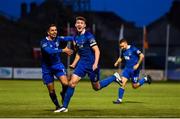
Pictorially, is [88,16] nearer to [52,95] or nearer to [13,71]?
[13,71]

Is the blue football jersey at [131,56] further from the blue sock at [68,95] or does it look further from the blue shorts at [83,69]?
the blue sock at [68,95]

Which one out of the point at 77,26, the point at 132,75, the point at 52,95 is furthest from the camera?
the point at 132,75

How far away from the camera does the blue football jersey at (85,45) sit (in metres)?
18.0

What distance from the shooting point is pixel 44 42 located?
18391mm

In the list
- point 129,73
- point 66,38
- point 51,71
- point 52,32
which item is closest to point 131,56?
point 129,73

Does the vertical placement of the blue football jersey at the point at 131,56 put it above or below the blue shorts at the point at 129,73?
above

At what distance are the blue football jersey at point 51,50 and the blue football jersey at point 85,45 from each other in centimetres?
34

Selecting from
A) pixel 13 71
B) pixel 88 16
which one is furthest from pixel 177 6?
pixel 13 71

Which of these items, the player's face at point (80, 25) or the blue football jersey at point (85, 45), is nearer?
the player's face at point (80, 25)

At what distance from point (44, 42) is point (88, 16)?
71.2m

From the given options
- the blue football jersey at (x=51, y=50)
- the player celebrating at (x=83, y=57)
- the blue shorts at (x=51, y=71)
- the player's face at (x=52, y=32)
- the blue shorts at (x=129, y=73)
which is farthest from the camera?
the blue shorts at (x=129, y=73)

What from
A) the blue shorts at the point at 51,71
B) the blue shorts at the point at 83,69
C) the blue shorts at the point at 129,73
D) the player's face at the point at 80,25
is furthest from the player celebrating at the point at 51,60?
the blue shorts at the point at 129,73

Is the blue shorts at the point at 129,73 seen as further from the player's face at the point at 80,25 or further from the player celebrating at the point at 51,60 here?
the player's face at the point at 80,25

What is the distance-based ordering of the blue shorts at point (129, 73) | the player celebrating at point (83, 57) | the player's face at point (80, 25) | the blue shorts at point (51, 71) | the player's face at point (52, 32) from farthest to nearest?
the blue shorts at point (129, 73) < the blue shorts at point (51, 71) < the player's face at point (52, 32) < the player celebrating at point (83, 57) < the player's face at point (80, 25)
